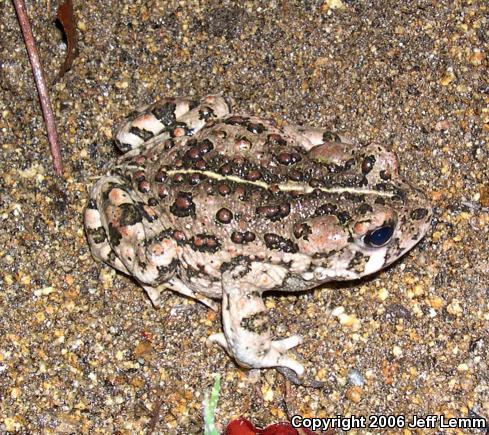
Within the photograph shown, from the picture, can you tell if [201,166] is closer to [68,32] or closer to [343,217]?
[343,217]

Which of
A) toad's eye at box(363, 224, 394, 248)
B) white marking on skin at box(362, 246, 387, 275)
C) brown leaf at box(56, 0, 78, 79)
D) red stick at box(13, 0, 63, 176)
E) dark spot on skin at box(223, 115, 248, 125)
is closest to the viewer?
toad's eye at box(363, 224, 394, 248)

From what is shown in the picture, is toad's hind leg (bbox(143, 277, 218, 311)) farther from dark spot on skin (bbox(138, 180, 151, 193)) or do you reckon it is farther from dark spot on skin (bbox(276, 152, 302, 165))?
dark spot on skin (bbox(276, 152, 302, 165))

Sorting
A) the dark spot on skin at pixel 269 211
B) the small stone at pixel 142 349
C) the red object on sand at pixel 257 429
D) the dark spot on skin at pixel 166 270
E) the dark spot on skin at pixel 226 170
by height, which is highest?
the dark spot on skin at pixel 226 170

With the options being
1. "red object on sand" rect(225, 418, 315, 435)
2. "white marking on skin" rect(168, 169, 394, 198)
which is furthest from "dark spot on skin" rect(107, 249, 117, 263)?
"red object on sand" rect(225, 418, 315, 435)

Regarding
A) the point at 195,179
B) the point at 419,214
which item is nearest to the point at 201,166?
the point at 195,179

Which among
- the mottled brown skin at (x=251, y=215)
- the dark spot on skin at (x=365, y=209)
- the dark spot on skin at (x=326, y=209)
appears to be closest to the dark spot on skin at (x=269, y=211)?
the mottled brown skin at (x=251, y=215)

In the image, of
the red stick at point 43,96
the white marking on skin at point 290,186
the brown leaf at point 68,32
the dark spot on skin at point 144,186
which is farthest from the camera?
the brown leaf at point 68,32

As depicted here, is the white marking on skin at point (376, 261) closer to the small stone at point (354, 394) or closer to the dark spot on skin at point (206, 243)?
the small stone at point (354, 394)
